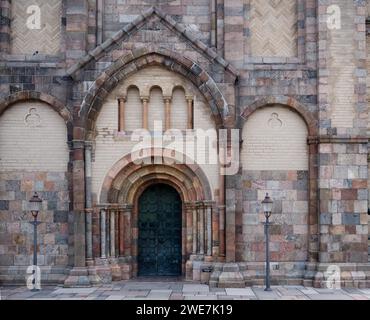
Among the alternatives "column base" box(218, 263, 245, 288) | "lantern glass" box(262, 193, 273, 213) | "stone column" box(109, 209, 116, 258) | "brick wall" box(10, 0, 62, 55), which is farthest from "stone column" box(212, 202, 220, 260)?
"brick wall" box(10, 0, 62, 55)

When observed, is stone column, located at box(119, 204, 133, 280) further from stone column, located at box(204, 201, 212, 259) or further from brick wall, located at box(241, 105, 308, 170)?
brick wall, located at box(241, 105, 308, 170)

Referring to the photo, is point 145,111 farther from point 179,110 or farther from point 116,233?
point 116,233

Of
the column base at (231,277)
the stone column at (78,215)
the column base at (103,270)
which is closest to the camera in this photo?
the column base at (231,277)

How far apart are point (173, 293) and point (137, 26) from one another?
304 inches

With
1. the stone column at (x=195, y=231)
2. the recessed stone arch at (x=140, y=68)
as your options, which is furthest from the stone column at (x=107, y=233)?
the stone column at (x=195, y=231)

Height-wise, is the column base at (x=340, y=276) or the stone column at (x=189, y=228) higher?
the stone column at (x=189, y=228)

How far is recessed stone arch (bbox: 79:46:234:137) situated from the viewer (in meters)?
15.7

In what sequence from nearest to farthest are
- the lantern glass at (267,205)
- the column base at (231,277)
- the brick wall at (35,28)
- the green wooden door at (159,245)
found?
the lantern glass at (267,205) → the column base at (231,277) → the brick wall at (35,28) → the green wooden door at (159,245)

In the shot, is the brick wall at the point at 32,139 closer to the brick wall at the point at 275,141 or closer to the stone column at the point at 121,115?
the stone column at the point at 121,115

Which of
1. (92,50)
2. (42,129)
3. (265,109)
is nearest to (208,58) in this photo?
(265,109)

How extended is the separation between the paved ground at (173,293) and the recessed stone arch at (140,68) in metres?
4.54

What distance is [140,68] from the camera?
16000 millimetres

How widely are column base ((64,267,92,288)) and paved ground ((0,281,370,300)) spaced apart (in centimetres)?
23

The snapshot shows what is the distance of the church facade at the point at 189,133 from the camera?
15.6 meters
